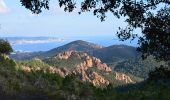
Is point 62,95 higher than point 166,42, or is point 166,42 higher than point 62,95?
point 166,42

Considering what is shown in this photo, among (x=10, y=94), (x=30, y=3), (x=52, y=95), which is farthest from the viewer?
(x=52, y=95)

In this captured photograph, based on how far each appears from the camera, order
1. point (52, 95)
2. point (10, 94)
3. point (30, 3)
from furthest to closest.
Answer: point (52, 95), point (10, 94), point (30, 3)

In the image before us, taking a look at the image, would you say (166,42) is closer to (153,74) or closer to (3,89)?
(153,74)

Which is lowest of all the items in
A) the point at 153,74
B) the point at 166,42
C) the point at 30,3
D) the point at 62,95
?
the point at 62,95

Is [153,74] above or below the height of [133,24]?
below

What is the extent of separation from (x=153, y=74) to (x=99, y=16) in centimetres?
369

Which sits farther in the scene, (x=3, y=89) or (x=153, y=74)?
(x=3, y=89)

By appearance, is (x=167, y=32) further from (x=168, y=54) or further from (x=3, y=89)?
(x=3, y=89)

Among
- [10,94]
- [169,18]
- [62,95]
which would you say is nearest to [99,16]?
[169,18]

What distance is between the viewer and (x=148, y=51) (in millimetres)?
21641

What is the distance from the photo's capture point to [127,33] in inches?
842

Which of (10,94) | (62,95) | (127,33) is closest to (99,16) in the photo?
(127,33)

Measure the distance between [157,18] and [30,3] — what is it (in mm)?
5712

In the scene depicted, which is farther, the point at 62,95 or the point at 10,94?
the point at 62,95
